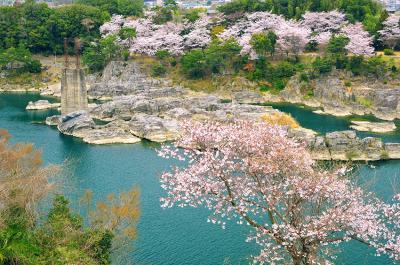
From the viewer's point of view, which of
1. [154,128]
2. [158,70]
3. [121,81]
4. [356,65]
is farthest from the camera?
[158,70]

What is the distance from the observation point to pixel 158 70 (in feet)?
212

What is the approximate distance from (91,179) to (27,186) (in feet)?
50.5

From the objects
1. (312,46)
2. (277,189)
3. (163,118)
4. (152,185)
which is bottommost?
(152,185)

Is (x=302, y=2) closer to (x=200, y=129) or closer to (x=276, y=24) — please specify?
(x=276, y=24)

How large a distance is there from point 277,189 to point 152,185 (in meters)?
18.8

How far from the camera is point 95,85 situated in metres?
63.1

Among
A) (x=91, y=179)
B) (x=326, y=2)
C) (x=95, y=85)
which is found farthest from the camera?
(x=326, y=2)

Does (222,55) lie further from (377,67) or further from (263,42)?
(377,67)

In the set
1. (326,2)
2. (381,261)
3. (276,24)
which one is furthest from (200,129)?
(326,2)

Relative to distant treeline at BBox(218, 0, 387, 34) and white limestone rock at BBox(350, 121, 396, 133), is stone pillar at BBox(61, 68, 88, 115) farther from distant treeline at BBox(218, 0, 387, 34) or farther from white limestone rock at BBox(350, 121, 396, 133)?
distant treeline at BBox(218, 0, 387, 34)

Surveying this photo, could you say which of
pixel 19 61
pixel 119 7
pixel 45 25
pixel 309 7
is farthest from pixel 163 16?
pixel 19 61

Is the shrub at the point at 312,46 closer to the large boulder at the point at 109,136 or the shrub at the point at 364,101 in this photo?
the shrub at the point at 364,101

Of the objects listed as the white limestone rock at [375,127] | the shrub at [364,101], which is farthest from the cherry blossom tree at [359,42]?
the white limestone rock at [375,127]

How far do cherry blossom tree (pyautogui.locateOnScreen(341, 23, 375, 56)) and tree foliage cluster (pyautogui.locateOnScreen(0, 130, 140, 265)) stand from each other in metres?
46.5
